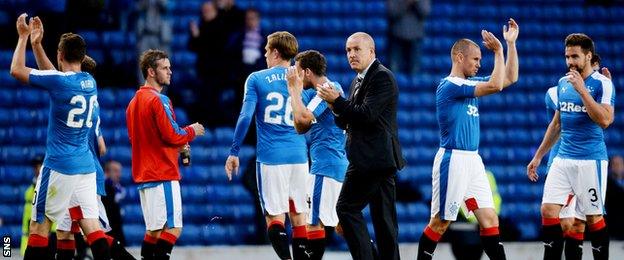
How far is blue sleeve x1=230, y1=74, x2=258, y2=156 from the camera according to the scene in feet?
37.3

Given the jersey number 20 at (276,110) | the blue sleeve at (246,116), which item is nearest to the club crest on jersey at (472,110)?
the jersey number 20 at (276,110)

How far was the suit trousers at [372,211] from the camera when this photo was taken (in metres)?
9.88

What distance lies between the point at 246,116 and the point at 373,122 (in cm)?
190

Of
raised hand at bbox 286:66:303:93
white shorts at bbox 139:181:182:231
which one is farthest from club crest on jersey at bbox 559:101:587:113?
white shorts at bbox 139:181:182:231

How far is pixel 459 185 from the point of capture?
1098 cm

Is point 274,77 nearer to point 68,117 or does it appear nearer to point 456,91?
point 456,91

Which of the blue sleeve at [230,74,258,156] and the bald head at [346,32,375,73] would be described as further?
the blue sleeve at [230,74,258,156]

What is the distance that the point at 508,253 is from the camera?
1488 cm

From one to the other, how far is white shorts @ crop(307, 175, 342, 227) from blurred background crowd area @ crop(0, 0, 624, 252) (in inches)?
136

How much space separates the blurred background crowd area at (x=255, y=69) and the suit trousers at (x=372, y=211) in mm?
5206

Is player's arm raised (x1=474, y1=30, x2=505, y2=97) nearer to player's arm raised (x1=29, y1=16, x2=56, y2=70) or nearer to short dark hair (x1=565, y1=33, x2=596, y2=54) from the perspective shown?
short dark hair (x1=565, y1=33, x2=596, y2=54)

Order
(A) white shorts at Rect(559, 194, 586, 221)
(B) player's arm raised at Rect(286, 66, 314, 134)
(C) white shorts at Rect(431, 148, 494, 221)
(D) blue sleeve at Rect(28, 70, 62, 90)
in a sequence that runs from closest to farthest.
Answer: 1. (B) player's arm raised at Rect(286, 66, 314, 134)
2. (D) blue sleeve at Rect(28, 70, 62, 90)
3. (C) white shorts at Rect(431, 148, 494, 221)
4. (A) white shorts at Rect(559, 194, 586, 221)

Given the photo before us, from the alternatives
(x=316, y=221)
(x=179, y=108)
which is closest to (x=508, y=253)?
(x=316, y=221)

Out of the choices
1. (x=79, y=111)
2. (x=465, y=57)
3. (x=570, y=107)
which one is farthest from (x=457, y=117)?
(x=79, y=111)
